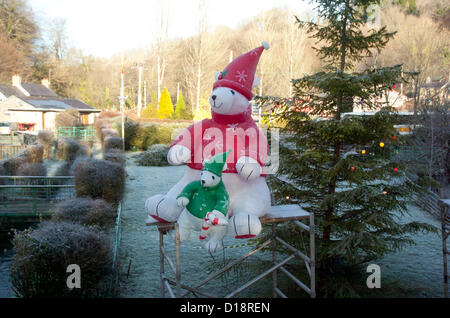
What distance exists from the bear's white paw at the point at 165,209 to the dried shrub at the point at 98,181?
6275mm

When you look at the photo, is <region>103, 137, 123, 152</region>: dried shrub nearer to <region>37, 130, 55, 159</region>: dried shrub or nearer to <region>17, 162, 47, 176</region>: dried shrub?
<region>17, 162, 47, 176</region>: dried shrub

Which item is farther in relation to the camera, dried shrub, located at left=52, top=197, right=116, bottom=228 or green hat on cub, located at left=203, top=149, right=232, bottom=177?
dried shrub, located at left=52, top=197, right=116, bottom=228

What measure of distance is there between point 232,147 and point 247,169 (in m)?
0.37

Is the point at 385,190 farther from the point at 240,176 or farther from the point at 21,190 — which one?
the point at 21,190

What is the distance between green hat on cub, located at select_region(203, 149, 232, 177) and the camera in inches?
135

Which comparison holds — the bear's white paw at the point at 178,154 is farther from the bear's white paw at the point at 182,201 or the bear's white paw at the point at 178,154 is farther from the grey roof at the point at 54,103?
the grey roof at the point at 54,103

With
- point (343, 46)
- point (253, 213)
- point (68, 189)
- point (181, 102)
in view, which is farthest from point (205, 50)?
point (253, 213)

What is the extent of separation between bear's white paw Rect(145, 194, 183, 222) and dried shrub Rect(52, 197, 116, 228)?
394cm

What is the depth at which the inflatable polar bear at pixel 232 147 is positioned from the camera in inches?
145

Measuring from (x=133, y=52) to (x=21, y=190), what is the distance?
2562 inches

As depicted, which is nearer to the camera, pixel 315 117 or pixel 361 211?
pixel 361 211

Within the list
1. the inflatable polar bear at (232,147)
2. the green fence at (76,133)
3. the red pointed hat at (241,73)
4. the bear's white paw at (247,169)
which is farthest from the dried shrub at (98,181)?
the green fence at (76,133)

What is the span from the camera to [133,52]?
7125 centimetres

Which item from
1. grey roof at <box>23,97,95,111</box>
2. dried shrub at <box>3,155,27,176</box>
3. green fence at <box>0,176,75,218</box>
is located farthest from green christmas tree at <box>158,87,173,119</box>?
green fence at <box>0,176,75,218</box>
